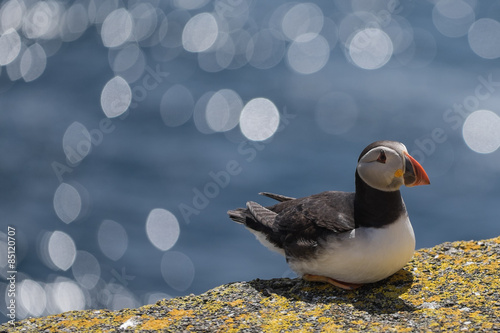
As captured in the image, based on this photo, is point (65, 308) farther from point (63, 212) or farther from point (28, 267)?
point (63, 212)

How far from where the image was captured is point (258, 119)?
15914 millimetres

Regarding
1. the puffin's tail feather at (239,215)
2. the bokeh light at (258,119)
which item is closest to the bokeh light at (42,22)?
the bokeh light at (258,119)

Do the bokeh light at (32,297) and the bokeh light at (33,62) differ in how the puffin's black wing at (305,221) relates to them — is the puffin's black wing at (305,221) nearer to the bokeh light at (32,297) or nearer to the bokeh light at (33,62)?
the bokeh light at (32,297)

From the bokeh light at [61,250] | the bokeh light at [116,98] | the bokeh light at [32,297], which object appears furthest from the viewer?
the bokeh light at [116,98]

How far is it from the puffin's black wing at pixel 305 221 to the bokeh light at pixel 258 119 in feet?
27.8

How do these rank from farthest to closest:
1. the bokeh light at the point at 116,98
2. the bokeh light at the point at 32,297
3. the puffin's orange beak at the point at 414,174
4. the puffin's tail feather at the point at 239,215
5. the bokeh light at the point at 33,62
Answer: the bokeh light at the point at 33,62 → the bokeh light at the point at 116,98 → the bokeh light at the point at 32,297 → the puffin's tail feather at the point at 239,215 → the puffin's orange beak at the point at 414,174

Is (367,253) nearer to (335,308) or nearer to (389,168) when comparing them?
(335,308)

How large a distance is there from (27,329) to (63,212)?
9.39 meters

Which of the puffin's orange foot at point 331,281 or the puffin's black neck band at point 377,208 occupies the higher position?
the puffin's black neck band at point 377,208

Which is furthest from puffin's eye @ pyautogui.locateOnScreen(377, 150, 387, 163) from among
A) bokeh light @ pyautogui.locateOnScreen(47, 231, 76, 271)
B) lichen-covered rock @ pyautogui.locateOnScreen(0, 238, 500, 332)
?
bokeh light @ pyautogui.locateOnScreen(47, 231, 76, 271)

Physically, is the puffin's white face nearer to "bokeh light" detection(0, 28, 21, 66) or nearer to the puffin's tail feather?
the puffin's tail feather

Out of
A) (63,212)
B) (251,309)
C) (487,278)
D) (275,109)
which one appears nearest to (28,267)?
(63,212)

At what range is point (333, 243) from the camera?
244 inches

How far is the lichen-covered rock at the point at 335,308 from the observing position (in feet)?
17.7
